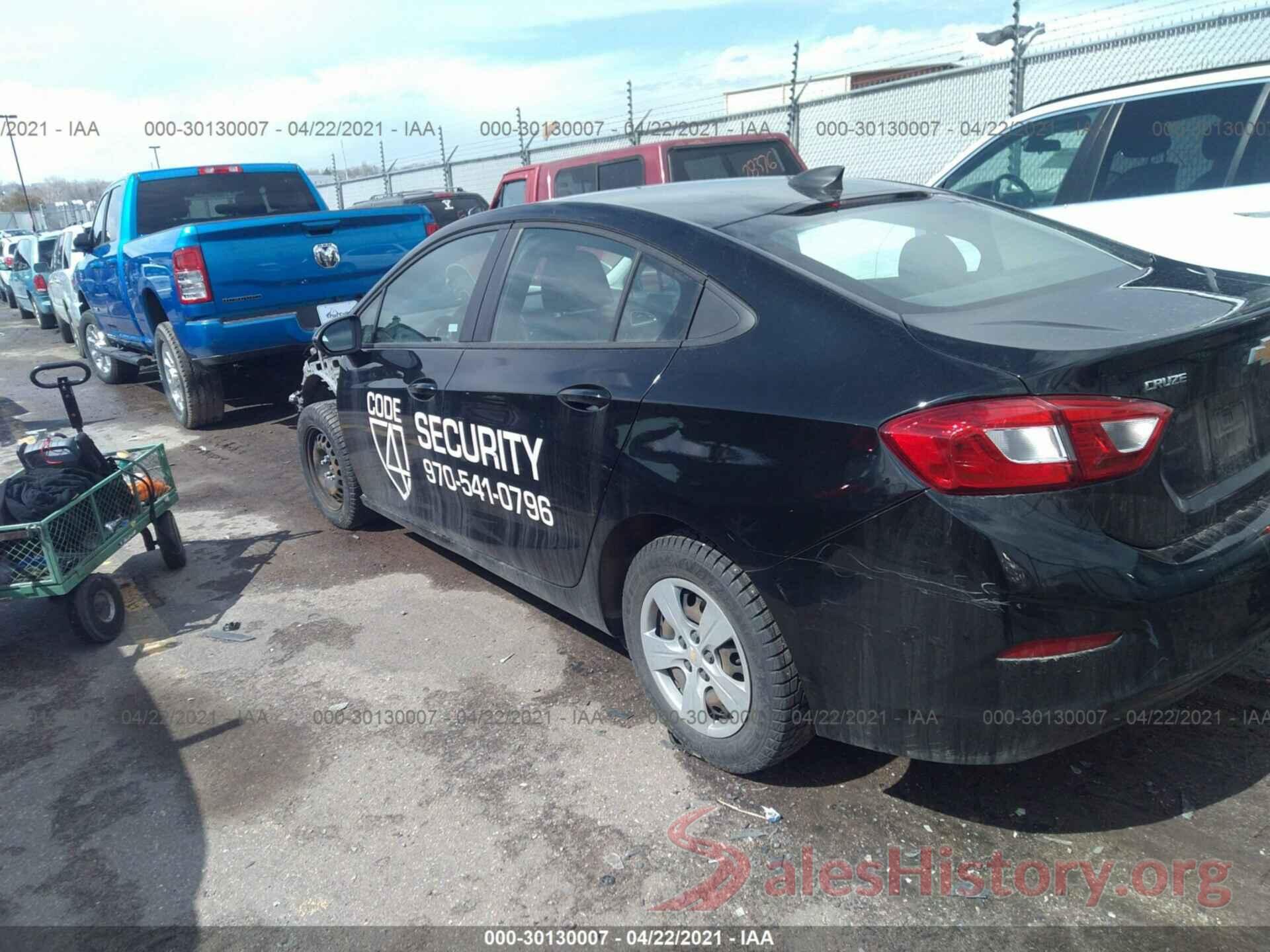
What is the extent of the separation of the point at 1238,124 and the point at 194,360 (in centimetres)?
728

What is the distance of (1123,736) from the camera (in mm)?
3002

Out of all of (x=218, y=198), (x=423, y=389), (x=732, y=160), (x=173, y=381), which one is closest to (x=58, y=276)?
(x=218, y=198)

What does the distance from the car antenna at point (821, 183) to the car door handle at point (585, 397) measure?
100 centimetres

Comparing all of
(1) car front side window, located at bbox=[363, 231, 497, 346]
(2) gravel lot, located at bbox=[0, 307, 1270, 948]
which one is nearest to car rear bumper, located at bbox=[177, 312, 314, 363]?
(1) car front side window, located at bbox=[363, 231, 497, 346]

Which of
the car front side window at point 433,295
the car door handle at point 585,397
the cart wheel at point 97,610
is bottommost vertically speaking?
the cart wheel at point 97,610

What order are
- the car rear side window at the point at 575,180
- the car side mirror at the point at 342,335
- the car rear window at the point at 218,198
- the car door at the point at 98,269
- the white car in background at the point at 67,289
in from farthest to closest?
1. the white car in background at the point at 67,289
2. the car door at the point at 98,269
3. the car rear side window at the point at 575,180
4. the car rear window at the point at 218,198
5. the car side mirror at the point at 342,335

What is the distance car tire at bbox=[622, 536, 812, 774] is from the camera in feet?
8.46

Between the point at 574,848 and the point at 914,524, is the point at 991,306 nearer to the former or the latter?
the point at 914,524

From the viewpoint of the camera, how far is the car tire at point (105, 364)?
11.1 metres

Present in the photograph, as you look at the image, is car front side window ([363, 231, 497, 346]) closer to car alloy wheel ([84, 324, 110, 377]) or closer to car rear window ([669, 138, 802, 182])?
car rear window ([669, 138, 802, 182])

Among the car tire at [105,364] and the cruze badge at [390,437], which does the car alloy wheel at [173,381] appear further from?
the cruze badge at [390,437]

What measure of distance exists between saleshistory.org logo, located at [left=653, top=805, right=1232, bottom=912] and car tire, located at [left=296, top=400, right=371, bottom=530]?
3103 millimetres

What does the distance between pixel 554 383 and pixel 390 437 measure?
1398 millimetres

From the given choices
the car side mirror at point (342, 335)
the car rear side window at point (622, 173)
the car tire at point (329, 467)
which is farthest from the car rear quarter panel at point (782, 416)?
the car rear side window at point (622, 173)
